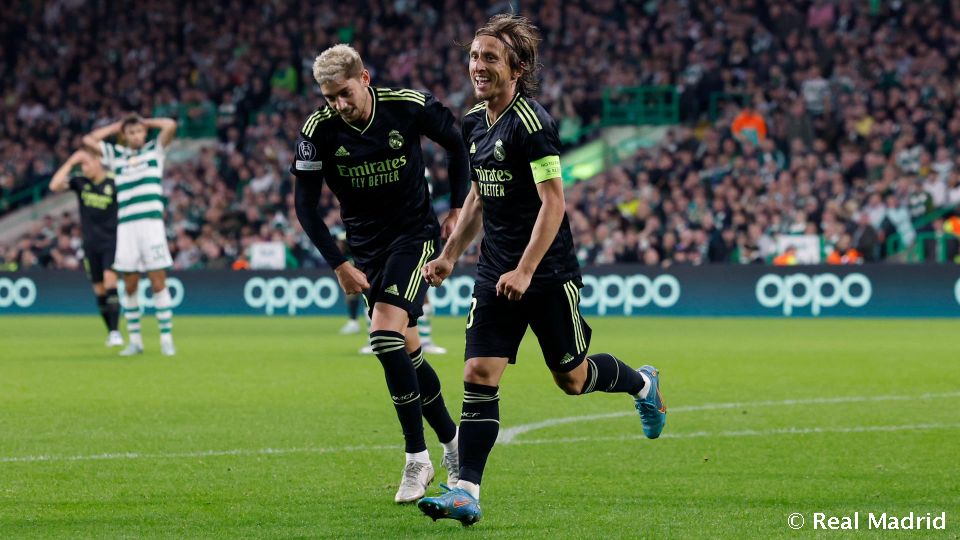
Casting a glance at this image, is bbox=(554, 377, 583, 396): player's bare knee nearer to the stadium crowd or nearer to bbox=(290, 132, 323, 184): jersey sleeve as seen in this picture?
bbox=(290, 132, 323, 184): jersey sleeve

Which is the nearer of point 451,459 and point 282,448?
point 451,459

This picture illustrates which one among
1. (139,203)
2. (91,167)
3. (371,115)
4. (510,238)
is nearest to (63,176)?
(91,167)

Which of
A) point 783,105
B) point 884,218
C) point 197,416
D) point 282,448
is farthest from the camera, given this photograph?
point 783,105

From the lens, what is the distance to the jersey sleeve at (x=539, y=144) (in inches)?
236

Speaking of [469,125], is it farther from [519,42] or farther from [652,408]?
[652,408]

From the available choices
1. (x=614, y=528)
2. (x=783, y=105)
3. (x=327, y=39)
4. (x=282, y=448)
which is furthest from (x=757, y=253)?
(x=614, y=528)

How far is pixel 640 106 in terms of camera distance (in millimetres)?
30969

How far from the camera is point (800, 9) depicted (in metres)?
30.9

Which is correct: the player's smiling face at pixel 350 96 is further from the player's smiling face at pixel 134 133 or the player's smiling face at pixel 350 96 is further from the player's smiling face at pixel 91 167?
the player's smiling face at pixel 91 167

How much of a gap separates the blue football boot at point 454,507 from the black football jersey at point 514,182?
0.93m

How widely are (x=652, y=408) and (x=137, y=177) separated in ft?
29.2

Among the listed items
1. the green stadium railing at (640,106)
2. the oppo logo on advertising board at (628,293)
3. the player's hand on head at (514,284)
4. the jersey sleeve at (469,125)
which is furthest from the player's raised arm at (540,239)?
the green stadium railing at (640,106)

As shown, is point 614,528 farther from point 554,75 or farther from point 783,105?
point 554,75

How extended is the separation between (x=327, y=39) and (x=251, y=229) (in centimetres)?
801
